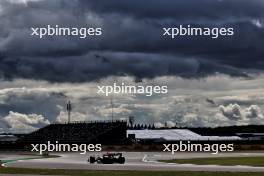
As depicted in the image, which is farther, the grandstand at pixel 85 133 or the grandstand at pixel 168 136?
the grandstand at pixel 168 136

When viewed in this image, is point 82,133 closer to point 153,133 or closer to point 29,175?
point 153,133

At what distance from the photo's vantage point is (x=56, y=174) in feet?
152

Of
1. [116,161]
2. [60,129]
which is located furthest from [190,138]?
[116,161]

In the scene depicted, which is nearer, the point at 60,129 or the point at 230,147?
the point at 230,147

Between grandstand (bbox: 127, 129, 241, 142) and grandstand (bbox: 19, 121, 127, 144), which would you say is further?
grandstand (bbox: 127, 129, 241, 142)

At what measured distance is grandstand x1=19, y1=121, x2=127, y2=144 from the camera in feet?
497

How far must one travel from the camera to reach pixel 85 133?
155 meters

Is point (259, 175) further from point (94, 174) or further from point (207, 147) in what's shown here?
point (207, 147)

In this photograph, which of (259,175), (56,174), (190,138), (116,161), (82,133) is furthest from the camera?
(190,138)

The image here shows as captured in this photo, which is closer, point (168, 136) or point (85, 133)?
point (85, 133)

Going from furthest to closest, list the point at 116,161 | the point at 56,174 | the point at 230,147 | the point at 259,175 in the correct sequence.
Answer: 1. the point at 230,147
2. the point at 116,161
3. the point at 56,174
4. the point at 259,175

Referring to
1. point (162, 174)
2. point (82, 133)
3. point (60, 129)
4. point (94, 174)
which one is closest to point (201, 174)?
point (162, 174)

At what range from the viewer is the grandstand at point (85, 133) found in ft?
497

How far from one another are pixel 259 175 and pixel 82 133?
374 ft
